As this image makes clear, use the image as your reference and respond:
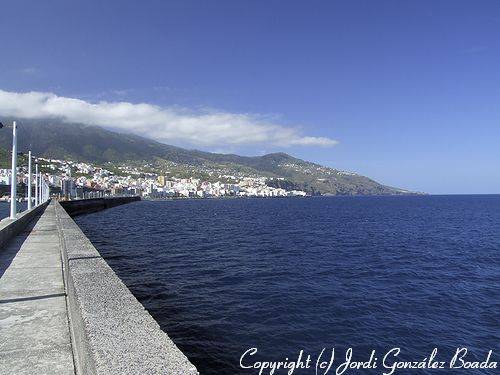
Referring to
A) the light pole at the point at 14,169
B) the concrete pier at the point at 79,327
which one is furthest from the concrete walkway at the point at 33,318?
the light pole at the point at 14,169

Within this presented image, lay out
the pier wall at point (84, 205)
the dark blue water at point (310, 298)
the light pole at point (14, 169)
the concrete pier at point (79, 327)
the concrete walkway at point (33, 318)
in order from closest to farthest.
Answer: the concrete pier at point (79, 327) < the concrete walkway at point (33, 318) < the dark blue water at point (310, 298) < the light pole at point (14, 169) < the pier wall at point (84, 205)

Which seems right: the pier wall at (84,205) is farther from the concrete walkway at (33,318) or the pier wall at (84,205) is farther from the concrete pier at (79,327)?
the concrete pier at (79,327)

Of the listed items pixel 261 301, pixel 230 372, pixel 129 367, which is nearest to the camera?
pixel 129 367

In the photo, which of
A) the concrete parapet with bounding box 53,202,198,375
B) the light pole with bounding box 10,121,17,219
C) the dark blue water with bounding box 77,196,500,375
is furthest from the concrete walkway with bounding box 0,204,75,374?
the light pole with bounding box 10,121,17,219

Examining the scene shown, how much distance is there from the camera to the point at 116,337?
4.06 m

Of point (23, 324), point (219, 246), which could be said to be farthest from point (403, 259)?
point (23, 324)

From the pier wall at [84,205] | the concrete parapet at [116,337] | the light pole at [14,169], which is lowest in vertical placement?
the pier wall at [84,205]

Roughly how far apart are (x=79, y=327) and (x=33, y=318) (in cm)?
220

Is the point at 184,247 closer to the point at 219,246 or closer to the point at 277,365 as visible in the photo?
the point at 219,246

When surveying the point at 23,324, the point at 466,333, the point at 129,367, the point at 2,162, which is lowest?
the point at 466,333

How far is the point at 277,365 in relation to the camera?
9.52 m

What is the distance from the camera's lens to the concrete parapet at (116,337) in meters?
3.46

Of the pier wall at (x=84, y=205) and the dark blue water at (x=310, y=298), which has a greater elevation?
the pier wall at (x=84, y=205)

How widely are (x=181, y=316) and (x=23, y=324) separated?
697 cm
